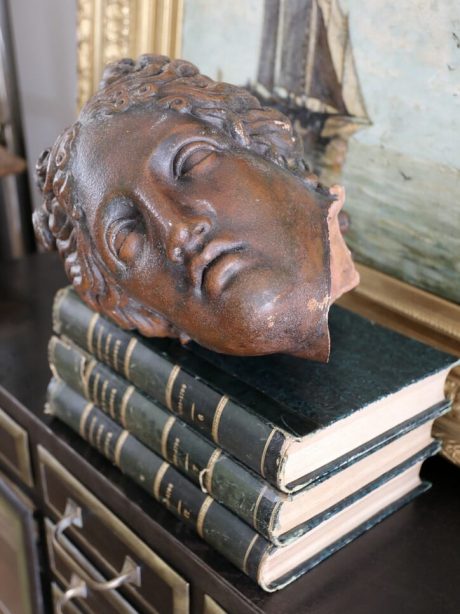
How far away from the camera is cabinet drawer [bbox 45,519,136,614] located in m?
0.70

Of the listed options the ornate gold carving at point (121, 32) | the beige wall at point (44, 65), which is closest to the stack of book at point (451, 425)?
the ornate gold carving at point (121, 32)

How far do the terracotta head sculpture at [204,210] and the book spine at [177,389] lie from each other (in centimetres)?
6

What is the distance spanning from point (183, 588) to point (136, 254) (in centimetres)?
31

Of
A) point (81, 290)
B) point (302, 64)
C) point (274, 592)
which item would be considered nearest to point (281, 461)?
point (274, 592)

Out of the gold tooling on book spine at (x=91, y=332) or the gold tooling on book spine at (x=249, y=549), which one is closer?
the gold tooling on book spine at (x=249, y=549)

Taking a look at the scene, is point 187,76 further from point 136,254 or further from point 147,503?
point 147,503

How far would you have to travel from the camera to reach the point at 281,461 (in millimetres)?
491

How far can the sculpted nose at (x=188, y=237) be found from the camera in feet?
1.54

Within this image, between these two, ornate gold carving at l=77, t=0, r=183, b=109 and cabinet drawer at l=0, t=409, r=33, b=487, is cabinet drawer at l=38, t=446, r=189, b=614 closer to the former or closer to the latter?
cabinet drawer at l=0, t=409, r=33, b=487

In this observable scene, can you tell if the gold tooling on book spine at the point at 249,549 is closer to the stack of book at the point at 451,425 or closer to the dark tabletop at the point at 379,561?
the dark tabletop at the point at 379,561

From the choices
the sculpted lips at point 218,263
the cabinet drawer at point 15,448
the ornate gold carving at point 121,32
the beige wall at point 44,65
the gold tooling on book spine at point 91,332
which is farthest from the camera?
the beige wall at point 44,65

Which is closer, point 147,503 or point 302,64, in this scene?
point 147,503

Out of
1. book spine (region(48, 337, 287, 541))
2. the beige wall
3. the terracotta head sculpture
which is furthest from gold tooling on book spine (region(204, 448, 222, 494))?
the beige wall

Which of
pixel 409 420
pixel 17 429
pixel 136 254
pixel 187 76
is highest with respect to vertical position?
pixel 187 76
